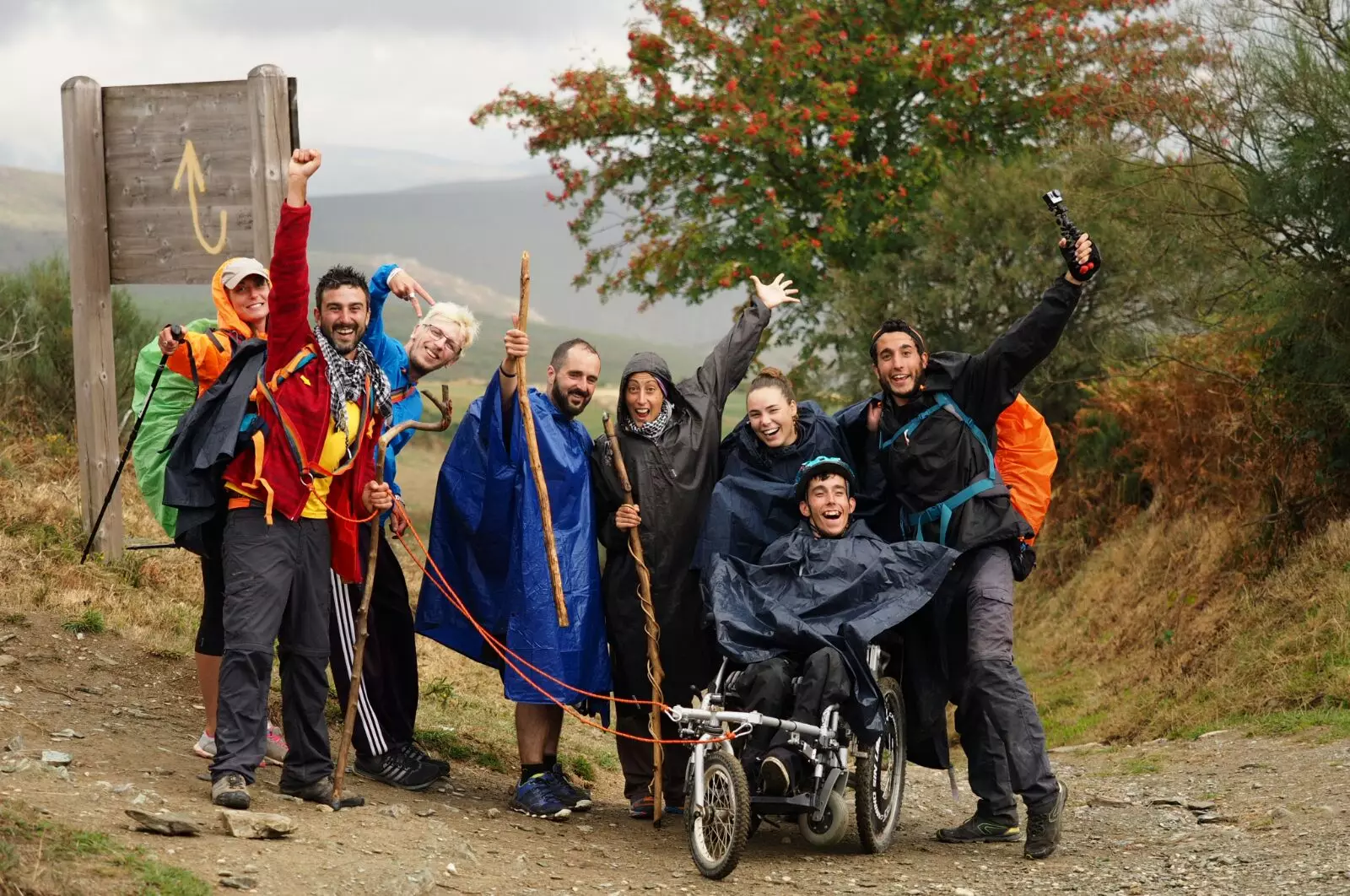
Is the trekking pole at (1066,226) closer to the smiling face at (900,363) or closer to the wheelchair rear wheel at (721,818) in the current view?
the smiling face at (900,363)

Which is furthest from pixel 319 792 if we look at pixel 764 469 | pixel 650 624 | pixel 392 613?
pixel 764 469

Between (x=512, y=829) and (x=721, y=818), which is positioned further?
(x=512, y=829)

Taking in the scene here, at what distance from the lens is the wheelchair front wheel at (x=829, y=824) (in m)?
5.68

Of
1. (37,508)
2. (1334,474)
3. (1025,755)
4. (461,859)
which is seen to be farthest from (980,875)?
(37,508)

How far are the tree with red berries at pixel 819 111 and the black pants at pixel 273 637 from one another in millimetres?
10012

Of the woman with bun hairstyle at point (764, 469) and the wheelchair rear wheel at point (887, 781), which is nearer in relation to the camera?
the wheelchair rear wheel at point (887, 781)

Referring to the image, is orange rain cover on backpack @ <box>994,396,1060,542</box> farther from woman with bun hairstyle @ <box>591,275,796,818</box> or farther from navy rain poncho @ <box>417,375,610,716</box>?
navy rain poncho @ <box>417,375,610,716</box>

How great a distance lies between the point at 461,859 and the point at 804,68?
1150 cm

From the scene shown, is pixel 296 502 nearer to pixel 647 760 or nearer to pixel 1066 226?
pixel 647 760

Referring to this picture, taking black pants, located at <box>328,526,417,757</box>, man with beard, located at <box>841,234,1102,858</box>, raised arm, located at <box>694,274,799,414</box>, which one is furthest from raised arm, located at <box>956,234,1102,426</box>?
black pants, located at <box>328,526,417,757</box>

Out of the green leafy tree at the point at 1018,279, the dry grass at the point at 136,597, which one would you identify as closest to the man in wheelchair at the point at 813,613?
the dry grass at the point at 136,597

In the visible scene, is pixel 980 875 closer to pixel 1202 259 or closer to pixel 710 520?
pixel 710 520

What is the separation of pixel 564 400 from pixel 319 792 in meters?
1.83

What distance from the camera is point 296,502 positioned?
5.53 metres
